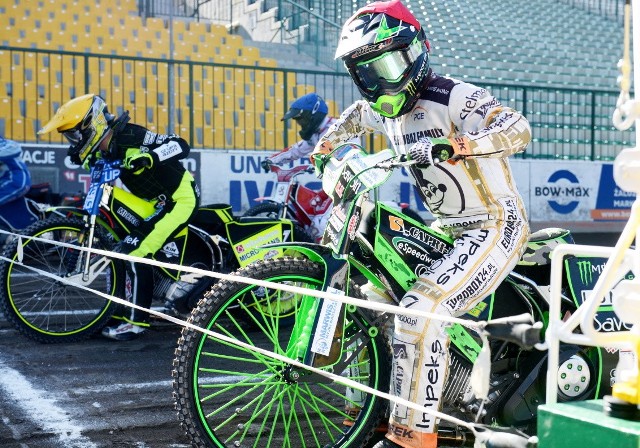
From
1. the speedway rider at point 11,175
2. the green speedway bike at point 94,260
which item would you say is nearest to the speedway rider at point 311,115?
the speedway rider at point 11,175

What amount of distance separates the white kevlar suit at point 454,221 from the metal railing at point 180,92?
35.4ft

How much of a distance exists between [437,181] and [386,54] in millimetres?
585

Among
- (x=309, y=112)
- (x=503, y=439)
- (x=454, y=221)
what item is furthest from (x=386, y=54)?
(x=309, y=112)

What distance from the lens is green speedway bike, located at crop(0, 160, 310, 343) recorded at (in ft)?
22.8

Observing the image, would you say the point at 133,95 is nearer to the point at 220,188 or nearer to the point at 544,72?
the point at 220,188

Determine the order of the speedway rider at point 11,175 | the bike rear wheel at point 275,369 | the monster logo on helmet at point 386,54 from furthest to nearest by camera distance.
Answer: the speedway rider at point 11,175
the monster logo on helmet at point 386,54
the bike rear wheel at point 275,369

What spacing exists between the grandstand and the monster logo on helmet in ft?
34.7

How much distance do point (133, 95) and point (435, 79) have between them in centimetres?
1186

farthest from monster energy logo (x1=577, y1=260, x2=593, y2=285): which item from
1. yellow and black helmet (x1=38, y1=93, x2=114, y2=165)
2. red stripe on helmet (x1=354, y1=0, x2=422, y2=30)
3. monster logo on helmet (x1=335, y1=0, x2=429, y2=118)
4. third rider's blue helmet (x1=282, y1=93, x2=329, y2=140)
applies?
third rider's blue helmet (x1=282, y1=93, x2=329, y2=140)

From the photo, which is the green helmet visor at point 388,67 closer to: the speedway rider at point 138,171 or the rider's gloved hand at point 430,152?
the rider's gloved hand at point 430,152

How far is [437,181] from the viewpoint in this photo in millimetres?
4027

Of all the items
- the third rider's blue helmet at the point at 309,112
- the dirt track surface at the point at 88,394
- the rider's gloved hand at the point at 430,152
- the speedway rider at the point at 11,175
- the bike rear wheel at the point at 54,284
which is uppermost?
the third rider's blue helmet at the point at 309,112

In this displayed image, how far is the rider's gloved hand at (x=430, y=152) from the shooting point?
3.51m

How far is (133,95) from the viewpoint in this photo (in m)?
15.3
